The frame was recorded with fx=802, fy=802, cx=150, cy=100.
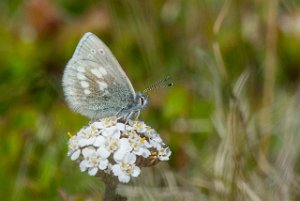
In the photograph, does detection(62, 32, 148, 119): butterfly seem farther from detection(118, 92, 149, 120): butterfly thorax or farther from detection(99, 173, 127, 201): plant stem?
detection(99, 173, 127, 201): plant stem

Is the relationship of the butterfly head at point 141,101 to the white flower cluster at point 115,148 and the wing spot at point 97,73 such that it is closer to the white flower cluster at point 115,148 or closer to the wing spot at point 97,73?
the wing spot at point 97,73

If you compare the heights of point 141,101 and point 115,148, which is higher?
point 141,101

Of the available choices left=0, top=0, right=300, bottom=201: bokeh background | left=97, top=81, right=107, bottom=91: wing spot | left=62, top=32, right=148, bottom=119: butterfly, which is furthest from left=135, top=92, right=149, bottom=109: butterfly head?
left=0, top=0, right=300, bottom=201: bokeh background

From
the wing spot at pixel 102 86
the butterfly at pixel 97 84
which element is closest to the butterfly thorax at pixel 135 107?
the butterfly at pixel 97 84

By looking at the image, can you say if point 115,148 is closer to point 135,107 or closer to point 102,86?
point 135,107

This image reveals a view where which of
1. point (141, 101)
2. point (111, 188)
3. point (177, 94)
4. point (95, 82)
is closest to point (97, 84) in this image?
point (95, 82)

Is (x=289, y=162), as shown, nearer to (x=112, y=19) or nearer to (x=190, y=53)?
(x=190, y=53)
